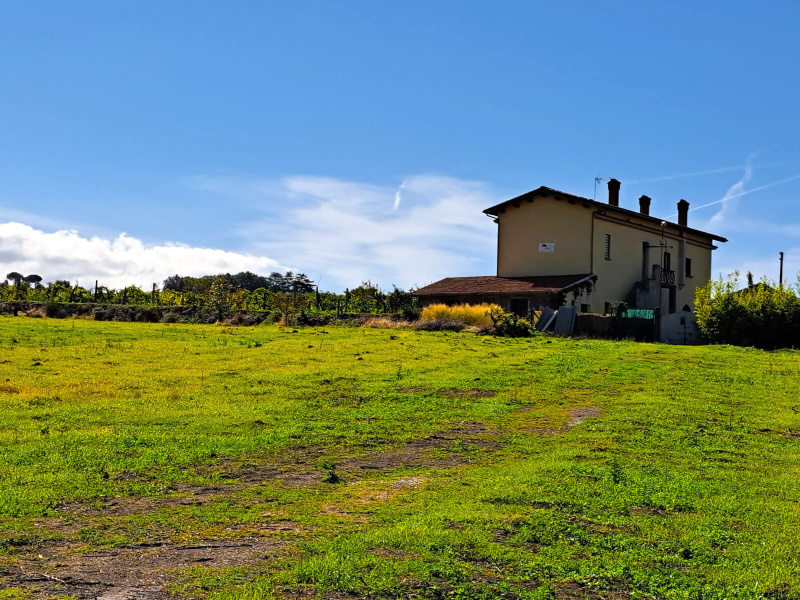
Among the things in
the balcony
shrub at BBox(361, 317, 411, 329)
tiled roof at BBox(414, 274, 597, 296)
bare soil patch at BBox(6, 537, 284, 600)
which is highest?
the balcony

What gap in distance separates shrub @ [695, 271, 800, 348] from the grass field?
1474cm

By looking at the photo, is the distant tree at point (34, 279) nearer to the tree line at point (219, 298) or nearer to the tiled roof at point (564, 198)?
the tree line at point (219, 298)

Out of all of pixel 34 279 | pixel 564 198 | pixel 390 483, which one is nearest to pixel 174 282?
pixel 34 279

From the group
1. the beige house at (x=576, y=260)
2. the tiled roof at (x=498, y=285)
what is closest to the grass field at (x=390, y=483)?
the tiled roof at (x=498, y=285)

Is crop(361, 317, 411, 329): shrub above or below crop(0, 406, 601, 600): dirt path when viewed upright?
above

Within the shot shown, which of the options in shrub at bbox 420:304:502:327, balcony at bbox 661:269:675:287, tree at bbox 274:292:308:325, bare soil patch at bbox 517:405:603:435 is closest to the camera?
bare soil patch at bbox 517:405:603:435

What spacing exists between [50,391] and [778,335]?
30.8m

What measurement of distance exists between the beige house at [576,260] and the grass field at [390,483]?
24.9 metres

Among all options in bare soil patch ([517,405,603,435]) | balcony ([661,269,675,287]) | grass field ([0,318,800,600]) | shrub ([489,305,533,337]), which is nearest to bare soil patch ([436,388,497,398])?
grass field ([0,318,800,600])

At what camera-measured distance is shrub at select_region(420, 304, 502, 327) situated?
37.3 m

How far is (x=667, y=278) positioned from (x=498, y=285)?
13.5m

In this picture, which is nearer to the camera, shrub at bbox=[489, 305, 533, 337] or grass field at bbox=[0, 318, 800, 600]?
grass field at bbox=[0, 318, 800, 600]

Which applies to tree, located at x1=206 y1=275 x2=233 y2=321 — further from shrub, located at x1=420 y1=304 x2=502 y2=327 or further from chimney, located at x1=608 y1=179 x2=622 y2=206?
chimney, located at x1=608 y1=179 x2=622 y2=206

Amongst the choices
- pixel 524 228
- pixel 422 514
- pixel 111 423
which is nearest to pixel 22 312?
pixel 524 228
